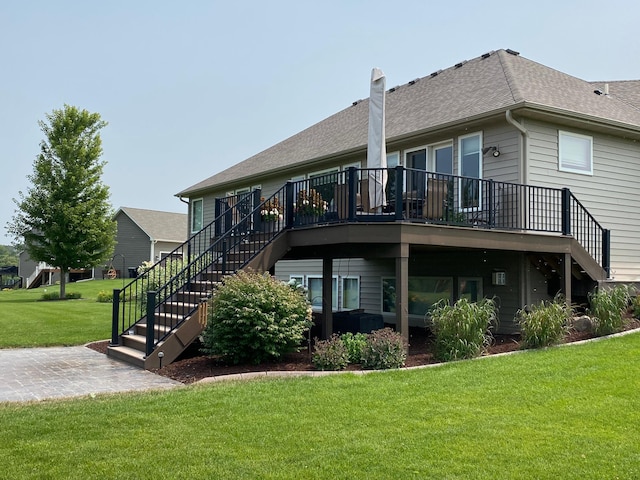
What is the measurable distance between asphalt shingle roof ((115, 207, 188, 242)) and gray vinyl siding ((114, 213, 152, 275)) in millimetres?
425

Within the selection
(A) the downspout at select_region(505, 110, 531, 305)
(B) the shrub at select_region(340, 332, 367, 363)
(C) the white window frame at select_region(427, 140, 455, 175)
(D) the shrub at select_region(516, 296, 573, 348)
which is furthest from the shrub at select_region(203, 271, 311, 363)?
(C) the white window frame at select_region(427, 140, 455, 175)

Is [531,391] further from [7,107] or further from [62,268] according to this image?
[62,268]

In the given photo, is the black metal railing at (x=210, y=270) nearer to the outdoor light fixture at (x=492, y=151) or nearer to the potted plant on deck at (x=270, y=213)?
the potted plant on deck at (x=270, y=213)

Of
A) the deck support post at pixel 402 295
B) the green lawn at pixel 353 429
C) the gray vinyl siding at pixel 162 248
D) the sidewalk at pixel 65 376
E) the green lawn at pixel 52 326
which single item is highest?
the gray vinyl siding at pixel 162 248

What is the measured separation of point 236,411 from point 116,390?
7.56 ft

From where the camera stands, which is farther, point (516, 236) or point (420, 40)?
point (420, 40)

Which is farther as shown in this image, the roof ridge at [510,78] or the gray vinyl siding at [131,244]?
the gray vinyl siding at [131,244]

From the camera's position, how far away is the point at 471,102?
1138 centimetres

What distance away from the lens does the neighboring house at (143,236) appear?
1478 inches

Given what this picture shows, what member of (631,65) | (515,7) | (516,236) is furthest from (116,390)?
(631,65)

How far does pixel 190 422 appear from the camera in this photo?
16.1 ft

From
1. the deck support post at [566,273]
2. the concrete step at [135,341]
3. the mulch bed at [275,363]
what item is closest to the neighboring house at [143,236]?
the concrete step at [135,341]

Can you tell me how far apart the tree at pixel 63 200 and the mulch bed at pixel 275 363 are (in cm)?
1915

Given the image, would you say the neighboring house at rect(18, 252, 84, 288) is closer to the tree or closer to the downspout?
the tree
